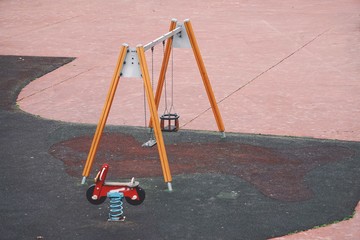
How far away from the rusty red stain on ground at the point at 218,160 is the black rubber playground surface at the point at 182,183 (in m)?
0.01

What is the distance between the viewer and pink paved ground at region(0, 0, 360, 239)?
1045 centimetres

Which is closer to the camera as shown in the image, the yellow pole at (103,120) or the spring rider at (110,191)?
the spring rider at (110,191)

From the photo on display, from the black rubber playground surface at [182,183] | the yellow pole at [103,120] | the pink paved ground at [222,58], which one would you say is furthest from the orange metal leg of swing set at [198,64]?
the yellow pole at [103,120]

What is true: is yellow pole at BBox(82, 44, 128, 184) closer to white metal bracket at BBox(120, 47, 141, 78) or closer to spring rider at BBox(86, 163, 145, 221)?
white metal bracket at BBox(120, 47, 141, 78)

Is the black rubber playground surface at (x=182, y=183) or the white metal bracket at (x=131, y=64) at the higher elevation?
the white metal bracket at (x=131, y=64)

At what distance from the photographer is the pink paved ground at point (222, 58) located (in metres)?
10.5

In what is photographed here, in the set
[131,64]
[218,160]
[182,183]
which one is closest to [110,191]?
[182,183]

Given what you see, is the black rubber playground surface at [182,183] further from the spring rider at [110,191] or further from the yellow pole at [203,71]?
the yellow pole at [203,71]

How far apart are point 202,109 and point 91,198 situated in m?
3.84

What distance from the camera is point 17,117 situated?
1048 centimetres

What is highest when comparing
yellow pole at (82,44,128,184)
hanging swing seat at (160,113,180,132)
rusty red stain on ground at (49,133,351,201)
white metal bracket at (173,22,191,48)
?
white metal bracket at (173,22,191,48)

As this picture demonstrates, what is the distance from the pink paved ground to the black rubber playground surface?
0.62 m

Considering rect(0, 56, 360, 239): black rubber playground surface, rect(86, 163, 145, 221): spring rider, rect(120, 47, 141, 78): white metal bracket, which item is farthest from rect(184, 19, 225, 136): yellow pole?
rect(86, 163, 145, 221): spring rider

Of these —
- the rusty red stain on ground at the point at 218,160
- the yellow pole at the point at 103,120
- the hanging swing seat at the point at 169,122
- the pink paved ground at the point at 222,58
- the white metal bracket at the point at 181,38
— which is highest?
the white metal bracket at the point at 181,38
